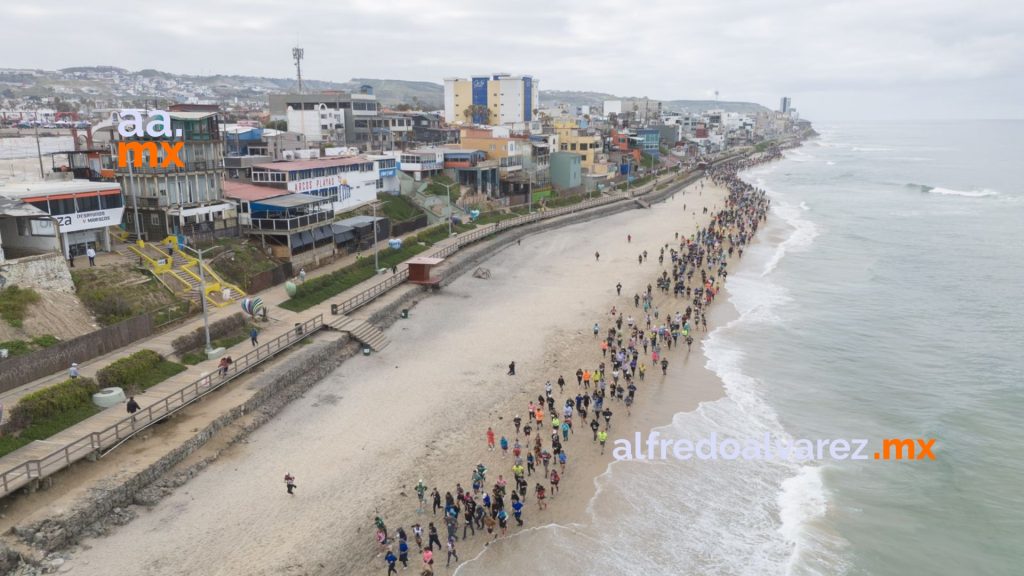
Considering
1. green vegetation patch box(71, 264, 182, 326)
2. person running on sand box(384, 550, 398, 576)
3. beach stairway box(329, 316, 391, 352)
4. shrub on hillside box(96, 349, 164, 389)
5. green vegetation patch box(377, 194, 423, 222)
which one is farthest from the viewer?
green vegetation patch box(377, 194, 423, 222)

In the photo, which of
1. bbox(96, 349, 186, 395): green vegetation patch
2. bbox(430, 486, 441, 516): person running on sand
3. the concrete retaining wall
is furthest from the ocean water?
the concrete retaining wall

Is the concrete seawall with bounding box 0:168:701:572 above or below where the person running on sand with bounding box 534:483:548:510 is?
above

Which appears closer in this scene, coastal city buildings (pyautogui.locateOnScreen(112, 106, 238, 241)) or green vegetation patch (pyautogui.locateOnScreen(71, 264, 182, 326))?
green vegetation patch (pyautogui.locateOnScreen(71, 264, 182, 326))

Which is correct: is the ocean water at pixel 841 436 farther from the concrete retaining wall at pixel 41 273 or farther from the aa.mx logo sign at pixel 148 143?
the aa.mx logo sign at pixel 148 143

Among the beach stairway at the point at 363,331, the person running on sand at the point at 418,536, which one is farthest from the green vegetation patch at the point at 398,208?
the person running on sand at the point at 418,536

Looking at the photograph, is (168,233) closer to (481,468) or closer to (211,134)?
(211,134)

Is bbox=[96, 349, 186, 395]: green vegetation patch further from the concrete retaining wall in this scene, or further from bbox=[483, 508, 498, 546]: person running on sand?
bbox=[483, 508, 498, 546]: person running on sand

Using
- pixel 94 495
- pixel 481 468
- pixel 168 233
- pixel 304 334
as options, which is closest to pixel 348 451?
pixel 481 468
